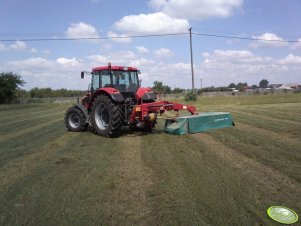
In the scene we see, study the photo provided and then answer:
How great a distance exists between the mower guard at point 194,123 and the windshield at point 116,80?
1751 mm

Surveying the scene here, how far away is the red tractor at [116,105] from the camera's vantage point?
10.3 meters

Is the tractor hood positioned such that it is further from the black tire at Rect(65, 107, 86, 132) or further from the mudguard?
the black tire at Rect(65, 107, 86, 132)

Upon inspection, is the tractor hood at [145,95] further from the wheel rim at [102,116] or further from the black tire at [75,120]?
the black tire at [75,120]

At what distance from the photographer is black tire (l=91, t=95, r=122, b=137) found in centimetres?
1024

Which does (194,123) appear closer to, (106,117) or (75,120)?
(106,117)

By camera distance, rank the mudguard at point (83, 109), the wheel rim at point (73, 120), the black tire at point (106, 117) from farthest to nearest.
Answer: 1. the wheel rim at point (73, 120)
2. the mudguard at point (83, 109)
3. the black tire at point (106, 117)

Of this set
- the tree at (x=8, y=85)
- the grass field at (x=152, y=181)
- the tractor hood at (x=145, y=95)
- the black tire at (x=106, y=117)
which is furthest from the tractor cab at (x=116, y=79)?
the tree at (x=8, y=85)

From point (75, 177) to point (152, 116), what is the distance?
4676 millimetres

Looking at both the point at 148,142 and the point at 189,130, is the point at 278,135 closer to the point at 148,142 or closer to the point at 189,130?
the point at 189,130

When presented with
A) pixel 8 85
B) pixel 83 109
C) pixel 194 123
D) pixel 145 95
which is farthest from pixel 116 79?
pixel 8 85

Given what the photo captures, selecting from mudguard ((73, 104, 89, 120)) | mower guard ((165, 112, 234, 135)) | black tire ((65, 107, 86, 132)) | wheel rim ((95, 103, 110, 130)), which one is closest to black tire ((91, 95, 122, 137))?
wheel rim ((95, 103, 110, 130))

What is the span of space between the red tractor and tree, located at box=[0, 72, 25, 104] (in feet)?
158

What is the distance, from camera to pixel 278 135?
31.6 feet

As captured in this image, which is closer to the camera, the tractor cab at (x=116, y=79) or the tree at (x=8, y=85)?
the tractor cab at (x=116, y=79)
